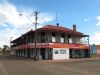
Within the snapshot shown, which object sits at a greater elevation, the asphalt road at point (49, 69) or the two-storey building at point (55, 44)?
the two-storey building at point (55, 44)

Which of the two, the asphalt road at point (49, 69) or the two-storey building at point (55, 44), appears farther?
the two-storey building at point (55, 44)

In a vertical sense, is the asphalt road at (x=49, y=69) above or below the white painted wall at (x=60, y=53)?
below

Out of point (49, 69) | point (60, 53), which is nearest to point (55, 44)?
point (60, 53)

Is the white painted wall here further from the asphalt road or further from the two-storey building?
the asphalt road

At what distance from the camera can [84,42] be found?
64.4 meters

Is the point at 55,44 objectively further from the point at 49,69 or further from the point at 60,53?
the point at 49,69

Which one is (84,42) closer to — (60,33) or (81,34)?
(81,34)

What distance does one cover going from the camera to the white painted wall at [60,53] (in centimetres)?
5417

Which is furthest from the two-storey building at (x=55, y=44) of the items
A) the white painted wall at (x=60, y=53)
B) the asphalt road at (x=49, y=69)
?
the asphalt road at (x=49, y=69)

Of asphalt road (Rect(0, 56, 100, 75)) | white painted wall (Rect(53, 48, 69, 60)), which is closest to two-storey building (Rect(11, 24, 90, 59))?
white painted wall (Rect(53, 48, 69, 60))

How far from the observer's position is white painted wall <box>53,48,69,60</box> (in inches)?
2133

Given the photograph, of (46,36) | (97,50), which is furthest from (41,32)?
(97,50)

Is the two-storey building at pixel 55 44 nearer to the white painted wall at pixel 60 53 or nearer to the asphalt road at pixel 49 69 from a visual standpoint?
the white painted wall at pixel 60 53

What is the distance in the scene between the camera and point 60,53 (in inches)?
2178
